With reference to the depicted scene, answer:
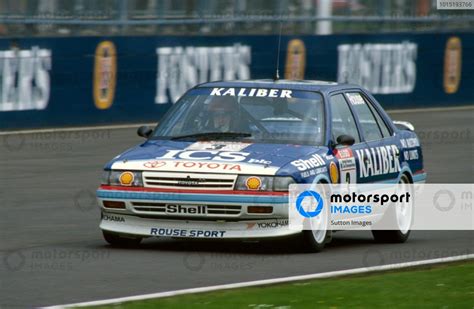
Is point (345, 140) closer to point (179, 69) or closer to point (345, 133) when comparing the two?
point (345, 133)

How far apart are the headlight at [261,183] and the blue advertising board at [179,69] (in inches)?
434

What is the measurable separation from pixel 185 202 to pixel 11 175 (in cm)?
670

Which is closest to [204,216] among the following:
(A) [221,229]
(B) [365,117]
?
(A) [221,229]

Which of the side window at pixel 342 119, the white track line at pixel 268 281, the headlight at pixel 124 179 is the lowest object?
the white track line at pixel 268 281

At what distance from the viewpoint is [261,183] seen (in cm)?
1055

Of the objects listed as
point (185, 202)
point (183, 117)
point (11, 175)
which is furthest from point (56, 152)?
point (185, 202)

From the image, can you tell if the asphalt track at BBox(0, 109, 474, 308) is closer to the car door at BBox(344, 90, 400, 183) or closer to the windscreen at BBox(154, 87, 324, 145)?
the car door at BBox(344, 90, 400, 183)

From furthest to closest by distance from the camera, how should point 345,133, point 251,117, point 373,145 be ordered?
1. point 373,145
2. point 345,133
3. point 251,117

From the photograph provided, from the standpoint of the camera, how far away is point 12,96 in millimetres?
21125

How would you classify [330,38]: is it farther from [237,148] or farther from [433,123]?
[237,148]

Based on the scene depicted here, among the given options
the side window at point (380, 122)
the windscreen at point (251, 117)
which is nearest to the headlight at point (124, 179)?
the windscreen at point (251, 117)

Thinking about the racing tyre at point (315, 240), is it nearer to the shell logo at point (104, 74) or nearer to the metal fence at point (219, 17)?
the metal fence at point (219, 17)

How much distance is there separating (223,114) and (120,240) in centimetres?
148

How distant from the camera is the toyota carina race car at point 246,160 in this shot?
10555 mm
